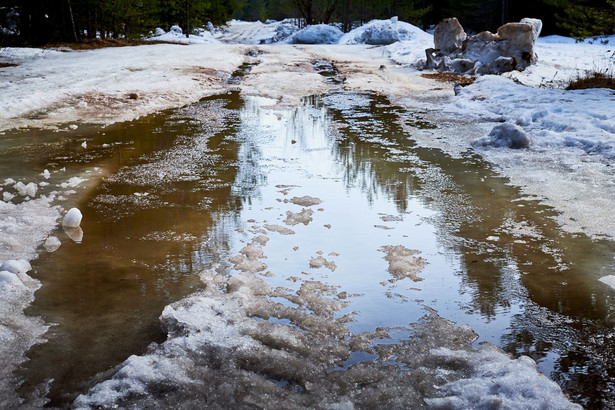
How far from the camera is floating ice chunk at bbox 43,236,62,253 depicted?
361 centimetres

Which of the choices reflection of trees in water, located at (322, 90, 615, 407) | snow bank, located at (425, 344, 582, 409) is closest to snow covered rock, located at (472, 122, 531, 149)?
reflection of trees in water, located at (322, 90, 615, 407)

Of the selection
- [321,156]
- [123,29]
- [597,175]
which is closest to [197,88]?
[321,156]

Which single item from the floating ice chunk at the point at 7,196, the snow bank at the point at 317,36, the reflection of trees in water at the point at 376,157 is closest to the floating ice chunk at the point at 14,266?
the floating ice chunk at the point at 7,196

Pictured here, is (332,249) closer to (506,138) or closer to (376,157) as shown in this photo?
(376,157)

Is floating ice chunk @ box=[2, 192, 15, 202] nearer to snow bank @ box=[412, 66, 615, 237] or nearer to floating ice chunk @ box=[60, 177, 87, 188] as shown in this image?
floating ice chunk @ box=[60, 177, 87, 188]

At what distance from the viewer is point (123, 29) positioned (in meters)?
26.9

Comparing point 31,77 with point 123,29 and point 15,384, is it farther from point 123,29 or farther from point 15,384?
point 123,29

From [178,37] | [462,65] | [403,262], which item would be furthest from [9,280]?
[178,37]

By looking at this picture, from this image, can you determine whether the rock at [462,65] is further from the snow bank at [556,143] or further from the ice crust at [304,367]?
the ice crust at [304,367]

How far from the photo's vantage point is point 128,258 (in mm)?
3502

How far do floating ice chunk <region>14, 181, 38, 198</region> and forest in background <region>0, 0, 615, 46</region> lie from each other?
951 cm

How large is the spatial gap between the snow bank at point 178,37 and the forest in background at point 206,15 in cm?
57

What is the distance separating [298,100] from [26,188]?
625 centimetres

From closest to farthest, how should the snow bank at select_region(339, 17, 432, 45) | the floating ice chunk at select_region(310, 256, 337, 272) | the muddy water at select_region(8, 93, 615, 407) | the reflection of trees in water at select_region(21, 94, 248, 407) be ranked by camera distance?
1. the reflection of trees in water at select_region(21, 94, 248, 407)
2. the muddy water at select_region(8, 93, 615, 407)
3. the floating ice chunk at select_region(310, 256, 337, 272)
4. the snow bank at select_region(339, 17, 432, 45)
